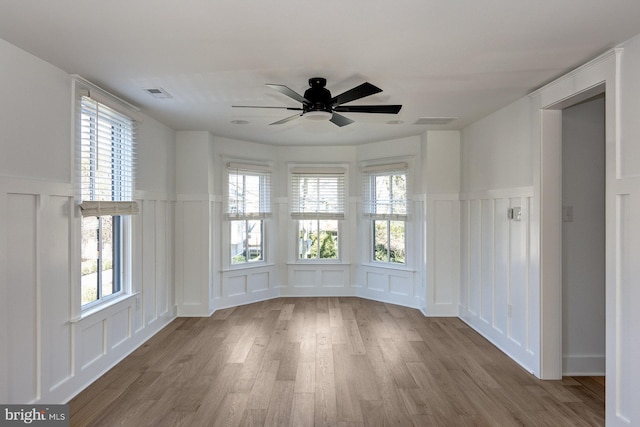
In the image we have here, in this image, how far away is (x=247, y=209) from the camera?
6.15 meters

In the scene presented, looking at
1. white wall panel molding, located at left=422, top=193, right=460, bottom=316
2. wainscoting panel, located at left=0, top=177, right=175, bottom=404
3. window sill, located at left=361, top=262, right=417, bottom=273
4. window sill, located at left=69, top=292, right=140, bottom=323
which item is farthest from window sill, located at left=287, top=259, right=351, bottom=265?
wainscoting panel, located at left=0, top=177, right=175, bottom=404

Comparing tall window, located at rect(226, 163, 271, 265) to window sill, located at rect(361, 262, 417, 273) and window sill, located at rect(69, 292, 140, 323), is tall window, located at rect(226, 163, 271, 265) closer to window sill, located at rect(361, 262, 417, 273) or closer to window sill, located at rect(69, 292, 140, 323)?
window sill, located at rect(361, 262, 417, 273)

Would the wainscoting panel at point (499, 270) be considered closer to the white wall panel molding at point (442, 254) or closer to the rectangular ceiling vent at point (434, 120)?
the white wall panel molding at point (442, 254)

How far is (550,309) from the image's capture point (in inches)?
136

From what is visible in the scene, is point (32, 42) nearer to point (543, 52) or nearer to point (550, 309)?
point (543, 52)

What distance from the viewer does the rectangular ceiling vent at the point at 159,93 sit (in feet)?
11.5

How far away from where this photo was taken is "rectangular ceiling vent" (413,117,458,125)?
4625 mm

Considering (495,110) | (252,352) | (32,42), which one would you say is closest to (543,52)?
(495,110)

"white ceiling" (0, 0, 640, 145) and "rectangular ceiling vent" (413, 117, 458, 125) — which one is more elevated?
"rectangular ceiling vent" (413, 117, 458, 125)

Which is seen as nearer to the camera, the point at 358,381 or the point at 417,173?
the point at 358,381

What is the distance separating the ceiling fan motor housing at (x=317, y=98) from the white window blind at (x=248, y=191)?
2.99 meters

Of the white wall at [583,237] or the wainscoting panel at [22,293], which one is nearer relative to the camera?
the wainscoting panel at [22,293]

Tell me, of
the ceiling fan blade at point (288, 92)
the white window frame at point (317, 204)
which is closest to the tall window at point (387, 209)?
the white window frame at point (317, 204)

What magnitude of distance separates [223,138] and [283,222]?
172 cm
